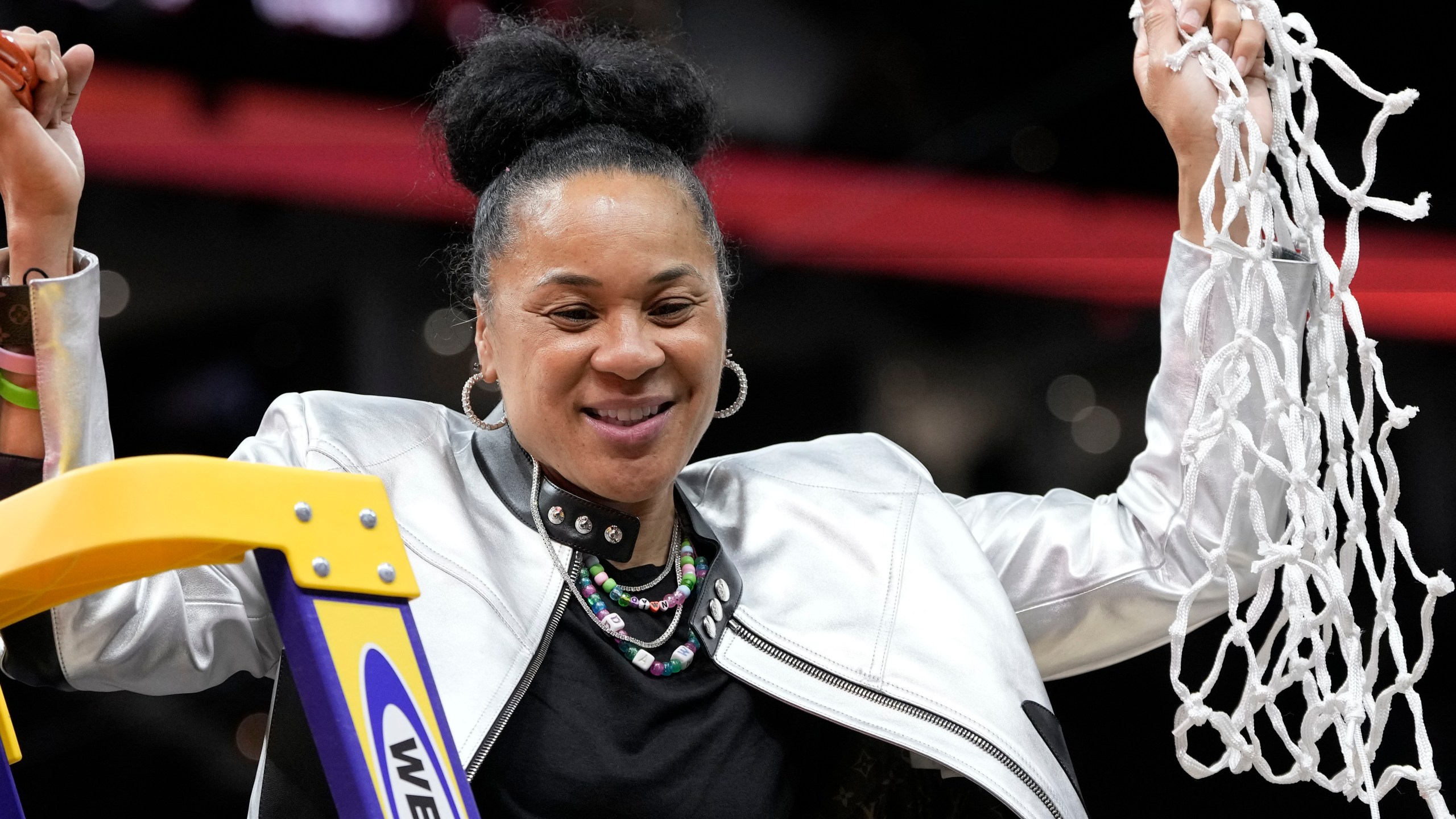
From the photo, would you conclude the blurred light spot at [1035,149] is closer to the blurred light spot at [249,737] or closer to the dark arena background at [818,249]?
the dark arena background at [818,249]

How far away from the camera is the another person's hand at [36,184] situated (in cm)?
117

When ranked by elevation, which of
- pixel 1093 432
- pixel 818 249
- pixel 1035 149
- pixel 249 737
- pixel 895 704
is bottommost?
pixel 249 737

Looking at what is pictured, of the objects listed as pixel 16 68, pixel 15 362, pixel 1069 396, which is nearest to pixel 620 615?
pixel 15 362

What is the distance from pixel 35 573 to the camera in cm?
85

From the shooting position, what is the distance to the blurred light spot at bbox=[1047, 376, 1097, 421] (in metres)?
2.57

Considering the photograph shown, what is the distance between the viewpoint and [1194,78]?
4.63 feet

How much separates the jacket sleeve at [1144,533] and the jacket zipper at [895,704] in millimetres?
243

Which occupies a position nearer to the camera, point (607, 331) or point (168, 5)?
point (607, 331)

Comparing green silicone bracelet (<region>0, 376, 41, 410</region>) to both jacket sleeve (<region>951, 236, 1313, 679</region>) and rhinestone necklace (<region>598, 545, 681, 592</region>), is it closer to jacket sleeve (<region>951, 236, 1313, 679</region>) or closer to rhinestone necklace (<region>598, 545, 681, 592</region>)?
rhinestone necklace (<region>598, 545, 681, 592</region>)

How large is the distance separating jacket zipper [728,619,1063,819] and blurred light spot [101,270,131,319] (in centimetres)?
113

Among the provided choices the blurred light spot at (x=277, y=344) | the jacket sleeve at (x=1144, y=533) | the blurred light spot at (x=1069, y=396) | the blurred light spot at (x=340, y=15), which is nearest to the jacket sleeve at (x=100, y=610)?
the jacket sleeve at (x=1144, y=533)

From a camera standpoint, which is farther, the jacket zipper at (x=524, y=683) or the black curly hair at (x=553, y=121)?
the black curly hair at (x=553, y=121)

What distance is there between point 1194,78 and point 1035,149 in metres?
1.23

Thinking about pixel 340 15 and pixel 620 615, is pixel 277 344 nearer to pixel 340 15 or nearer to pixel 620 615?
pixel 340 15
